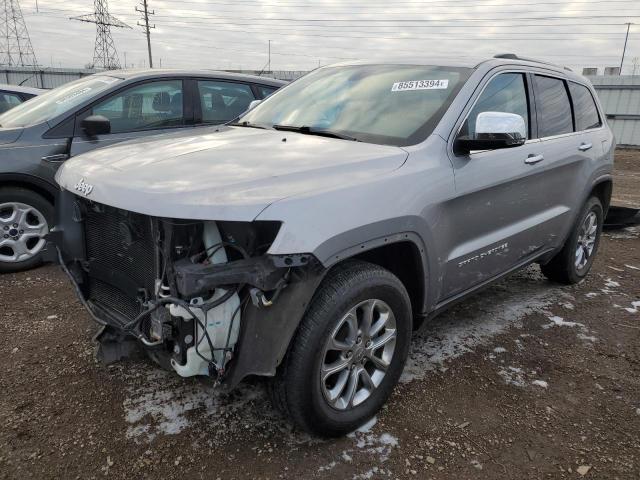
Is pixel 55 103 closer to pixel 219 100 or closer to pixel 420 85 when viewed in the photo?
pixel 219 100

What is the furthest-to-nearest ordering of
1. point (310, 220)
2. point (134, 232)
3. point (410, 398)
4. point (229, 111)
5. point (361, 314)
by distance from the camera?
point (229, 111)
point (410, 398)
point (361, 314)
point (134, 232)
point (310, 220)

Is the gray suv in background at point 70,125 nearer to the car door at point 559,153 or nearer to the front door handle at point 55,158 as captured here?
the front door handle at point 55,158

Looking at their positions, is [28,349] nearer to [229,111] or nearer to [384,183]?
[384,183]

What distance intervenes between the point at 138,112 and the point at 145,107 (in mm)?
88

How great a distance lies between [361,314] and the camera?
2.47m

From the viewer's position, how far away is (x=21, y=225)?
446cm

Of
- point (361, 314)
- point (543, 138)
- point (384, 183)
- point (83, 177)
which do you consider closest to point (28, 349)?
point (83, 177)

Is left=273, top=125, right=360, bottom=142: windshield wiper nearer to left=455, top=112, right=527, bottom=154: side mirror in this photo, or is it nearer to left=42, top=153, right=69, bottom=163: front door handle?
left=455, top=112, right=527, bottom=154: side mirror

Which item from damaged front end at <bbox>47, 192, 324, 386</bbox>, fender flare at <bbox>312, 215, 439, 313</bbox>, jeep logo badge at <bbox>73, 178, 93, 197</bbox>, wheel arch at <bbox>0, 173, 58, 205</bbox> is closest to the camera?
damaged front end at <bbox>47, 192, 324, 386</bbox>

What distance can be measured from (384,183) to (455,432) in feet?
4.28

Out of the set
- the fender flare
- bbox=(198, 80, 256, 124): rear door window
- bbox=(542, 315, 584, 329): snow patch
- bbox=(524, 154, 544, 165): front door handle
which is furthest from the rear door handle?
bbox=(198, 80, 256, 124): rear door window

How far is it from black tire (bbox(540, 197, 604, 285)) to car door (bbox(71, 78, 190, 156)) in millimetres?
3723

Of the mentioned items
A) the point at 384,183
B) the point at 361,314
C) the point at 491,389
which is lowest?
the point at 491,389

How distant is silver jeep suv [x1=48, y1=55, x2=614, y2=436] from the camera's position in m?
2.05
